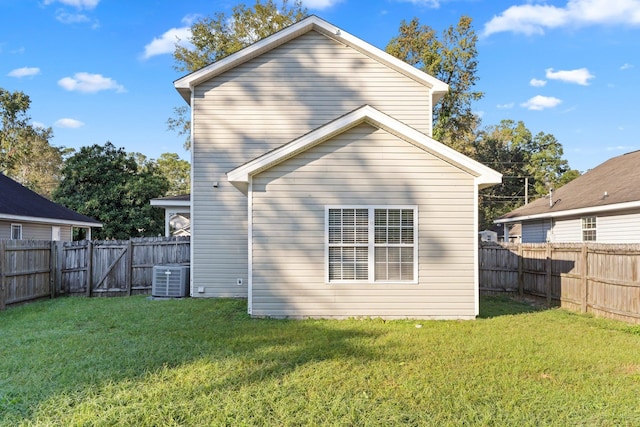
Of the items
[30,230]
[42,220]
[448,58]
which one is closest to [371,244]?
[42,220]

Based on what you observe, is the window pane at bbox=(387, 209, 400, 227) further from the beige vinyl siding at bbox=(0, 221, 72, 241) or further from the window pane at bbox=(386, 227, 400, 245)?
the beige vinyl siding at bbox=(0, 221, 72, 241)

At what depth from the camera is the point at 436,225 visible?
7648 millimetres

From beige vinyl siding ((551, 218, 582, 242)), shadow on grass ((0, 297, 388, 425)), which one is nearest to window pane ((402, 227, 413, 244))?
shadow on grass ((0, 297, 388, 425))

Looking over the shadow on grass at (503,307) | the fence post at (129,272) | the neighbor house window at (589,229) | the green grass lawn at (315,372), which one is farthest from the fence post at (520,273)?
the fence post at (129,272)

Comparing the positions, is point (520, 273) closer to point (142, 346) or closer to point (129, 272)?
point (142, 346)

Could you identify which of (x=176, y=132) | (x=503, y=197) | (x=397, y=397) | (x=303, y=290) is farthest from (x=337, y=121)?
(x=503, y=197)

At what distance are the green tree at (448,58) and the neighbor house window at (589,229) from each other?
10.6 metres

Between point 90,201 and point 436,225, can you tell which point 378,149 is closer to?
point 436,225

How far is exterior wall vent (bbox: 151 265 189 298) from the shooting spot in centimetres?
1020

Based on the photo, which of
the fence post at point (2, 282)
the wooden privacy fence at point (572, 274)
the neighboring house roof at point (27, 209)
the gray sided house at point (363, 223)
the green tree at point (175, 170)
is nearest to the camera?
the gray sided house at point (363, 223)

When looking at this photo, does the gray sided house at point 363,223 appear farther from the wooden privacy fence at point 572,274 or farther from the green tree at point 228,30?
the green tree at point 228,30

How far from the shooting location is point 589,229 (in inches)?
538

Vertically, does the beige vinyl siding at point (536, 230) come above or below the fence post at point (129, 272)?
above

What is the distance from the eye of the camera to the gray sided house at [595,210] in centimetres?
1170
